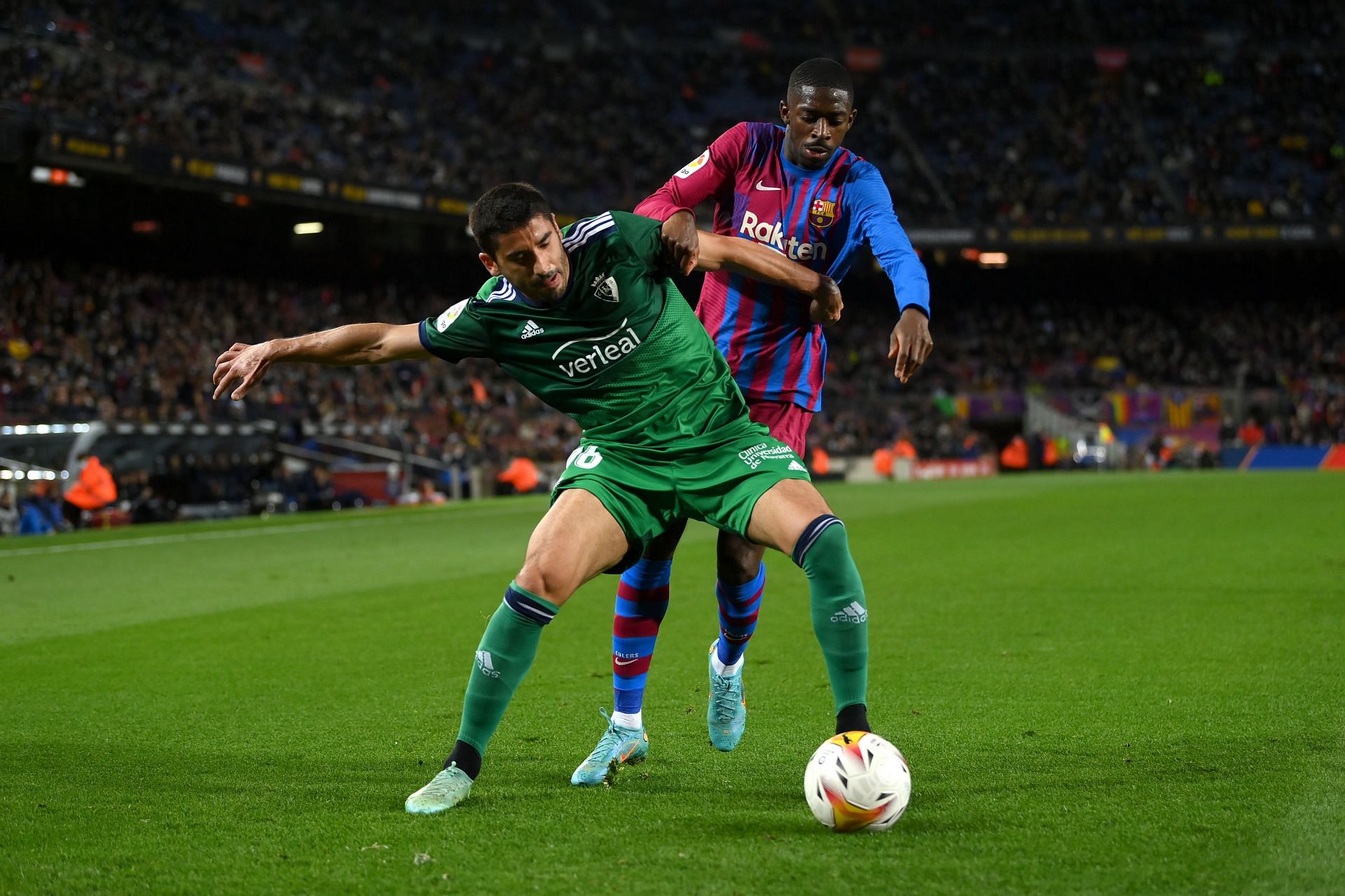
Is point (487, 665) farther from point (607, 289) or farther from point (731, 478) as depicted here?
point (607, 289)

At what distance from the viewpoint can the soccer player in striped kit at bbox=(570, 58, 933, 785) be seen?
16.2 feet

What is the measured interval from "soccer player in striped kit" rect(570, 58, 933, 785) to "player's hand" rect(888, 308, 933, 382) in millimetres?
→ 544

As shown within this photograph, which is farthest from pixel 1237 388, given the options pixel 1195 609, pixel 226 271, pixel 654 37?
pixel 1195 609

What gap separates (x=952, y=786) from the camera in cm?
416

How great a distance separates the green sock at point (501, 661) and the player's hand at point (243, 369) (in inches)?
42.6

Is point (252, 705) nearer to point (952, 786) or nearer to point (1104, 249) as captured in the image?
point (952, 786)

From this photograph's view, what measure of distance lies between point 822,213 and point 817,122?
356 mm

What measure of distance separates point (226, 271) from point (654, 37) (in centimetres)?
2037

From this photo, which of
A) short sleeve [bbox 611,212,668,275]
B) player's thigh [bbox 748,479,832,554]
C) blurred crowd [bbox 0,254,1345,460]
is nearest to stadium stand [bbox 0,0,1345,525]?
blurred crowd [bbox 0,254,1345,460]

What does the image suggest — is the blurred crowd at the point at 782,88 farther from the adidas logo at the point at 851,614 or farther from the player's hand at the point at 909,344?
the adidas logo at the point at 851,614

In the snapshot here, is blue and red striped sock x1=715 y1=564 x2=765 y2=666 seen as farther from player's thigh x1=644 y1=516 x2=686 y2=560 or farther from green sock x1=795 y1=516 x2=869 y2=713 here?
green sock x1=795 y1=516 x2=869 y2=713

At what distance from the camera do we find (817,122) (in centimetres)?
510

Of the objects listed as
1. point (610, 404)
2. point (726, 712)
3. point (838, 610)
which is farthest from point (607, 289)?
point (726, 712)

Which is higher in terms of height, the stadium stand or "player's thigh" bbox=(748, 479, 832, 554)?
the stadium stand
